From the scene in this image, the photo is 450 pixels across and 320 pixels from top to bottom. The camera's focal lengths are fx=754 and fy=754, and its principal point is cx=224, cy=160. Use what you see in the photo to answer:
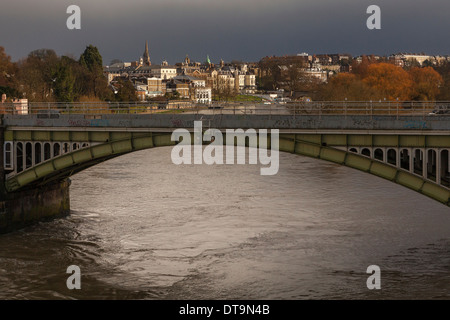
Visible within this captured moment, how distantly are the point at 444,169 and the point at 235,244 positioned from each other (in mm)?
8668

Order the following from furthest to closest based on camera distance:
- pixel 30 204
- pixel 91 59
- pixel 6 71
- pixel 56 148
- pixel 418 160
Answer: pixel 91 59 → pixel 6 71 → pixel 30 204 → pixel 56 148 → pixel 418 160

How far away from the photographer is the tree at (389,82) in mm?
86812

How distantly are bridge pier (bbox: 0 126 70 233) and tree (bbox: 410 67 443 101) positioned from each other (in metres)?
62.1

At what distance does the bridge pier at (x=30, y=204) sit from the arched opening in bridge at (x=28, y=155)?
1152mm

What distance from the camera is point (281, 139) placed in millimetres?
27359

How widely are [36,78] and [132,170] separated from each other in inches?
1167

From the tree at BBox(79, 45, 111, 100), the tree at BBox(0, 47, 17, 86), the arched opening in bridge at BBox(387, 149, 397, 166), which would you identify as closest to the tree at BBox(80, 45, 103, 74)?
the tree at BBox(79, 45, 111, 100)

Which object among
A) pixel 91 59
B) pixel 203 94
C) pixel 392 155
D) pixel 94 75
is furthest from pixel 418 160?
pixel 203 94

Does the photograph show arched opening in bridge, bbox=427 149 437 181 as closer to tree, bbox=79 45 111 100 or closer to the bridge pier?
the bridge pier

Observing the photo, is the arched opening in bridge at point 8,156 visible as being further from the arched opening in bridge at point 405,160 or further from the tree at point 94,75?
the tree at point 94,75

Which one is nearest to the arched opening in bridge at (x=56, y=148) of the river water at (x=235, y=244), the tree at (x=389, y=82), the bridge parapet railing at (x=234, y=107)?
the bridge parapet railing at (x=234, y=107)

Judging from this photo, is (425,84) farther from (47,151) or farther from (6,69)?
(47,151)

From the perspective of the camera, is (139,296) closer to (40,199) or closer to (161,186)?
(40,199)

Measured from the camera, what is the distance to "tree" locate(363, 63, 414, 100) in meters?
86.8
